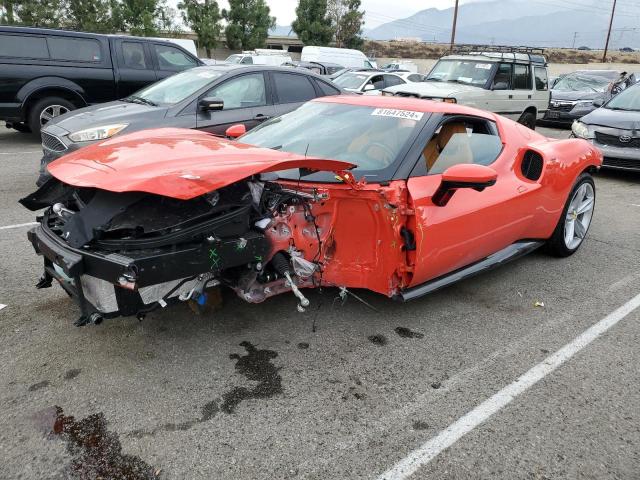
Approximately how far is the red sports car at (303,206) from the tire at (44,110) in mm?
6260

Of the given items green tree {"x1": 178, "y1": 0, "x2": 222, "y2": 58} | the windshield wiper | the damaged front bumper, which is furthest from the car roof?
green tree {"x1": 178, "y1": 0, "x2": 222, "y2": 58}

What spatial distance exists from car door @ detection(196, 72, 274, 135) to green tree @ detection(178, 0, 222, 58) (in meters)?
33.4

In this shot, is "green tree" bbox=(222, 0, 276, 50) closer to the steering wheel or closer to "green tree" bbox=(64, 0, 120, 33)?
"green tree" bbox=(64, 0, 120, 33)

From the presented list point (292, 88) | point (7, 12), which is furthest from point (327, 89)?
point (7, 12)

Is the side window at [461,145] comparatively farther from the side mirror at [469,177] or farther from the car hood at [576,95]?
the car hood at [576,95]

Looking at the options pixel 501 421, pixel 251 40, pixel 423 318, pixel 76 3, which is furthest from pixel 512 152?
pixel 251 40

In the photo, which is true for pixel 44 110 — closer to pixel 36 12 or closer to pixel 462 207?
pixel 462 207

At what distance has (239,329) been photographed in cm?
323

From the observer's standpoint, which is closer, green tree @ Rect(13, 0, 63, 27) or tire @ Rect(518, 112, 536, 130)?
tire @ Rect(518, 112, 536, 130)

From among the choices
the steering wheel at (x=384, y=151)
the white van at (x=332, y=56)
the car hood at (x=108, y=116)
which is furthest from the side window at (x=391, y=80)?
the white van at (x=332, y=56)

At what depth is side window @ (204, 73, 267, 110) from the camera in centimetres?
648

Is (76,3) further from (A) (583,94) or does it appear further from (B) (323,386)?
(B) (323,386)

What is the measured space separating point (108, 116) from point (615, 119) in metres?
7.52

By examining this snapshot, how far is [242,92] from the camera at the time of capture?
6.66 meters
